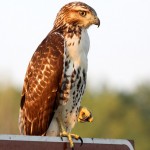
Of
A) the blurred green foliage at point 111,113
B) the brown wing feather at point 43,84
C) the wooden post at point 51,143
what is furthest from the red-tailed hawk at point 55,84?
the blurred green foliage at point 111,113

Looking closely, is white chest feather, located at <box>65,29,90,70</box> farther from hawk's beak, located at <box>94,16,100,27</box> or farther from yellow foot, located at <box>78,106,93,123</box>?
yellow foot, located at <box>78,106,93,123</box>

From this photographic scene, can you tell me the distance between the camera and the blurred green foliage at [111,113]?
5073cm

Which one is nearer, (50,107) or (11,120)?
(50,107)

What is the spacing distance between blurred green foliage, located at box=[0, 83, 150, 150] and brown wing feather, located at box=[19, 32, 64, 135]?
37514 millimetres

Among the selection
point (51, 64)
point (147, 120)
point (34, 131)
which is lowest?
point (147, 120)

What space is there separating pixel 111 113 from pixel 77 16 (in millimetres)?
47146

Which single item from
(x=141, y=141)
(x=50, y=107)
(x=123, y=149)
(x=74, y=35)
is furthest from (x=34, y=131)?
(x=141, y=141)

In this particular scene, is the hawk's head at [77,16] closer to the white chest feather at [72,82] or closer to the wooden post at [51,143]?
the white chest feather at [72,82]

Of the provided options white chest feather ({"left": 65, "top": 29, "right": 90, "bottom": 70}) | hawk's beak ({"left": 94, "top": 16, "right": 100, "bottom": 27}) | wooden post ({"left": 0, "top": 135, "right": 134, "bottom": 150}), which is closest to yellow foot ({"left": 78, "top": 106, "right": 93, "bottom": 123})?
white chest feather ({"left": 65, "top": 29, "right": 90, "bottom": 70})

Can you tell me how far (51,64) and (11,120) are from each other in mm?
43361

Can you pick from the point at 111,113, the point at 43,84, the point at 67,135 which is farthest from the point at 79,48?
the point at 111,113

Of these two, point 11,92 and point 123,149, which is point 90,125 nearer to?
point 11,92

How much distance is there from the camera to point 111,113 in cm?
5728

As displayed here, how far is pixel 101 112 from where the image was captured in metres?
56.7
